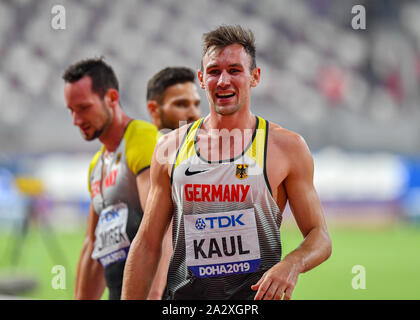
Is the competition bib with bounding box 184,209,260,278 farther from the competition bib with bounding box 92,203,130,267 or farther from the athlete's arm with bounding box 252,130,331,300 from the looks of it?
the competition bib with bounding box 92,203,130,267

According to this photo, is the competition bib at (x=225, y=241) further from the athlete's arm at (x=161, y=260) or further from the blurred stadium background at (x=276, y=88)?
the blurred stadium background at (x=276, y=88)

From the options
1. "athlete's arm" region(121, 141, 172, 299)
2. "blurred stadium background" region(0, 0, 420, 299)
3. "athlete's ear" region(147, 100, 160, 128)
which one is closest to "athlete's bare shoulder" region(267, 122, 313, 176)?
"athlete's arm" region(121, 141, 172, 299)

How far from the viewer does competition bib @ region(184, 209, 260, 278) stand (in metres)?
2.81

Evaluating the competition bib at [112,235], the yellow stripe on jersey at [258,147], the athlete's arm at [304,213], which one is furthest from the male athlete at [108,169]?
the athlete's arm at [304,213]

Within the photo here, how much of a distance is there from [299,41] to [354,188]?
5.25m

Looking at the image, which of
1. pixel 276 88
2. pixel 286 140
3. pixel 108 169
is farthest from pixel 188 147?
pixel 276 88

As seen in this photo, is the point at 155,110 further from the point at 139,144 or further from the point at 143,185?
the point at 143,185

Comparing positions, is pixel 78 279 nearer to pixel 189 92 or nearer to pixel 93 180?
pixel 93 180

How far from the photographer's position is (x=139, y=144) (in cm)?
364

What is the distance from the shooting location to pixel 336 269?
32.5 feet

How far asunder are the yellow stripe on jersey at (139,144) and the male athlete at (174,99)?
449 millimetres

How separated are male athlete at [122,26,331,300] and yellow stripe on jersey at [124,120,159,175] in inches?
26.1

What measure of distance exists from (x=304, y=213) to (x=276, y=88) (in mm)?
13941
